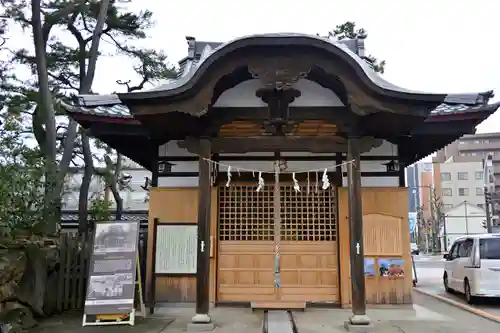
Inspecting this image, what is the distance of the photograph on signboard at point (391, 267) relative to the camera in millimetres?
8719

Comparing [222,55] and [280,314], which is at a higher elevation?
[222,55]

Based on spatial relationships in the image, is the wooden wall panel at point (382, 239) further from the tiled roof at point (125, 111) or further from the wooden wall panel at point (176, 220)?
the wooden wall panel at point (176, 220)

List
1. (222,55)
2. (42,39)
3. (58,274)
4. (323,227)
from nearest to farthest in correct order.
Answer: (222,55) < (58,274) < (323,227) < (42,39)

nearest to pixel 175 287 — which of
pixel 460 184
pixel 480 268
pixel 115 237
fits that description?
pixel 115 237

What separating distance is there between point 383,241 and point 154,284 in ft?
15.5

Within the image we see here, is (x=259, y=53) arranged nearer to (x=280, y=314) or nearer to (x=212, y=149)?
(x=212, y=149)

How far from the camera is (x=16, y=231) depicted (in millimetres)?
7551

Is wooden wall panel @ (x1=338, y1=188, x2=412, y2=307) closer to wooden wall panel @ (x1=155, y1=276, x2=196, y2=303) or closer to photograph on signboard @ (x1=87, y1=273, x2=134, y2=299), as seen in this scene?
wooden wall panel @ (x1=155, y1=276, x2=196, y2=303)

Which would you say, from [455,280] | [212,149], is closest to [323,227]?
[212,149]

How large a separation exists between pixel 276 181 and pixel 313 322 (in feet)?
8.41

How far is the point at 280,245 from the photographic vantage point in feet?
29.5

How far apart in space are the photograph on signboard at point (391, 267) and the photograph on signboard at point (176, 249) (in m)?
3.83

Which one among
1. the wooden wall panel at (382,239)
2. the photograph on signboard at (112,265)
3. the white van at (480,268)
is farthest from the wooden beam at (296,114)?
the white van at (480,268)

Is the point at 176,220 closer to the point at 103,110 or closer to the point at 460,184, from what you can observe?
the point at 103,110
